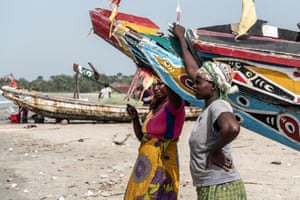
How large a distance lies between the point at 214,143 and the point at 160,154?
0.85 metres

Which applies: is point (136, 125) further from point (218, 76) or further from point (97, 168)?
point (97, 168)

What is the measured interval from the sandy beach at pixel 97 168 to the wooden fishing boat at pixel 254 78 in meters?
2.34

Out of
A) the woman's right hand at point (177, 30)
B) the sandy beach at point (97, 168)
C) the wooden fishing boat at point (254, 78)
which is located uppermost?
the woman's right hand at point (177, 30)

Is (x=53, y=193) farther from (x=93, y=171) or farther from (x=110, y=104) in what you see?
(x=110, y=104)

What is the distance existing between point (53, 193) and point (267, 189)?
310 cm

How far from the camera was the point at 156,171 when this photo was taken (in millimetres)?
3949

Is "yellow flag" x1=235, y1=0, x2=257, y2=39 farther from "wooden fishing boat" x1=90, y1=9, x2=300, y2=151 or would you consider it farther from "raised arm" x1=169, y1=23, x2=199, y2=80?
"raised arm" x1=169, y1=23, x2=199, y2=80

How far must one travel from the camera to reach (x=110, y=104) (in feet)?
66.4

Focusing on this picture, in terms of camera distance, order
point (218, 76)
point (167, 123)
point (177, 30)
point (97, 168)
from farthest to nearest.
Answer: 1. point (97, 168)
2. point (177, 30)
3. point (167, 123)
4. point (218, 76)

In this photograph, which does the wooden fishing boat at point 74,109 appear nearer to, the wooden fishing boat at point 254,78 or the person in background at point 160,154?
the wooden fishing boat at point 254,78

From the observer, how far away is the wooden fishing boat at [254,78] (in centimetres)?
434

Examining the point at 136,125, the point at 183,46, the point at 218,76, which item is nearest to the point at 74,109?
the point at 136,125

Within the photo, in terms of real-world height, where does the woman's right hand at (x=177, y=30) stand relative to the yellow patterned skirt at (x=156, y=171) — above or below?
above

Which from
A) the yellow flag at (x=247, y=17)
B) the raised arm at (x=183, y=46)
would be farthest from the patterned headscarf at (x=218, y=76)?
the yellow flag at (x=247, y=17)
